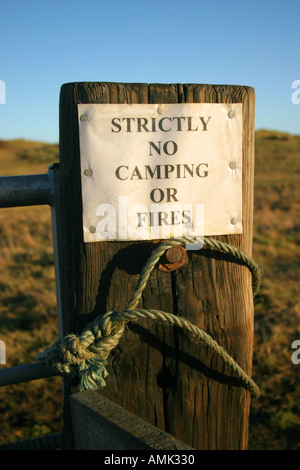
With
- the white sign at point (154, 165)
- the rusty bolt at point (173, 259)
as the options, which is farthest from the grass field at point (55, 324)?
the white sign at point (154, 165)

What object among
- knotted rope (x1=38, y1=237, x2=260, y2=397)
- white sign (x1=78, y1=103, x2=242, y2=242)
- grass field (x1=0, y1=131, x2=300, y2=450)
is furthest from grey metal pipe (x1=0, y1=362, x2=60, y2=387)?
grass field (x1=0, y1=131, x2=300, y2=450)

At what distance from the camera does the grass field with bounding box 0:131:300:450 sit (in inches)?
108

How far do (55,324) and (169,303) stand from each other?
295 cm

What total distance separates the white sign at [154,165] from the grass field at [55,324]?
187 centimetres

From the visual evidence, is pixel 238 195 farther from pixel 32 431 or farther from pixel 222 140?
pixel 32 431

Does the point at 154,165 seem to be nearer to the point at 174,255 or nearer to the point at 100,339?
the point at 174,255

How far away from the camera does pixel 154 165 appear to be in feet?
4.33

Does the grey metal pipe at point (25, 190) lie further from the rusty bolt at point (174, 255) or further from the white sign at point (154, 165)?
the rusty bolt at point (174, 255)

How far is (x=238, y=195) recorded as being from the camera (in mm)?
1409

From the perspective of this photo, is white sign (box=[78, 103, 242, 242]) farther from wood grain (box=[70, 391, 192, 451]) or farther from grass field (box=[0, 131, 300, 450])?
grass field (box=[0, 131, 300, 450])

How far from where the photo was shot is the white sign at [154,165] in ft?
4.25

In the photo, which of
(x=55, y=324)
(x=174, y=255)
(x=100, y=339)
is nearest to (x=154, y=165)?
(x=174, y=255)

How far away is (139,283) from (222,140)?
0.52 m

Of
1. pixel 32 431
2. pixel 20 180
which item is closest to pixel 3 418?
pixel 32 431
